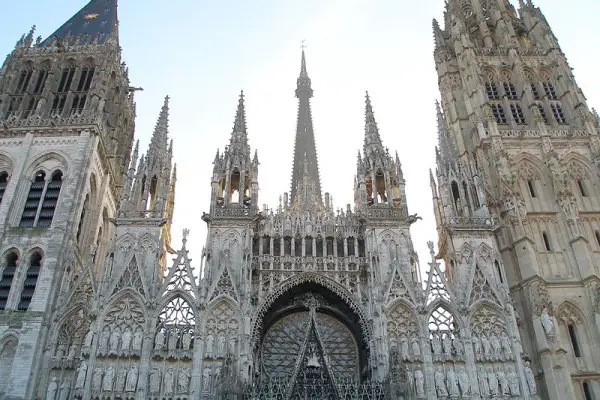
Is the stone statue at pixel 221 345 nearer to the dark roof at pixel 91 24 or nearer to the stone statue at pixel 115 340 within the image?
the stone statue at pixel 115 340

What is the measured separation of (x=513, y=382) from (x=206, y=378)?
11721mm

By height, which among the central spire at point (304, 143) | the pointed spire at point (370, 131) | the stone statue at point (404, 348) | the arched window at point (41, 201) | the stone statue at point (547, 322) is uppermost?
the central spire at point (304, 143)

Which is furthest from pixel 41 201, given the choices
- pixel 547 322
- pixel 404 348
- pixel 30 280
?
pixel 547 322

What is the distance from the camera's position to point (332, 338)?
27.0 metres

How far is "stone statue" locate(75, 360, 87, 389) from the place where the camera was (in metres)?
22.8

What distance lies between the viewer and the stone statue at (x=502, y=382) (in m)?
23.6

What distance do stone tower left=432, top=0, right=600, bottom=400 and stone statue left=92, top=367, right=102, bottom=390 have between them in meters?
14.7

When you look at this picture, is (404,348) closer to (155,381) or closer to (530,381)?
(530,381)

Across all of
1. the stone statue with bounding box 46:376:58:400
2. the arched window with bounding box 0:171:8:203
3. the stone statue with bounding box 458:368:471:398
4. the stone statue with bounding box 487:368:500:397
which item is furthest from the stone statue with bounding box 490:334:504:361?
the arched window with bounding box 0:171:8:203

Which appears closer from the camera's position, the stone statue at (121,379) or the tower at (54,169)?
the stone statue at (121,379)

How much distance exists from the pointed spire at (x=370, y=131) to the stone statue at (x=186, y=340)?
13.1 metres

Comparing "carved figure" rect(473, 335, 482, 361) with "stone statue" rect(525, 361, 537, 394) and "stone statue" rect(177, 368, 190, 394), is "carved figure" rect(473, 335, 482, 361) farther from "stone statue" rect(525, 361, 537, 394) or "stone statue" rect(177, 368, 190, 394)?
"stone statue" rect(177, 368, 190, 394)

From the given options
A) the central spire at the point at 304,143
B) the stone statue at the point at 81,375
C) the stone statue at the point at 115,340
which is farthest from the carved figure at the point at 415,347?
the central spire at the point at 304,143

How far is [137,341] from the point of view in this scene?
24312mm
